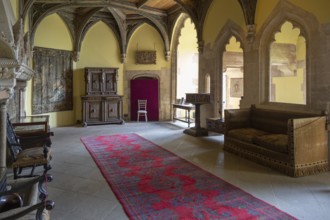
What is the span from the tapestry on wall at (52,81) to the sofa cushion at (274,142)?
680 cm

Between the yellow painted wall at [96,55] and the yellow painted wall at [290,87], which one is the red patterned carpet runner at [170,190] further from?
the yellow painted wall at [96,55]

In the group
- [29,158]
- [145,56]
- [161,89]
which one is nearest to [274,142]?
[29,158]

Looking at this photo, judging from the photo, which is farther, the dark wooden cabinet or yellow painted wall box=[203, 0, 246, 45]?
the dark wooden cabinet

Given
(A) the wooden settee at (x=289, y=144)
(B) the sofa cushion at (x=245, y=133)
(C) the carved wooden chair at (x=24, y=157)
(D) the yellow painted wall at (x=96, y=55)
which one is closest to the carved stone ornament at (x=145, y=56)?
(D) the yellow painted wall at (x=96, y=55)

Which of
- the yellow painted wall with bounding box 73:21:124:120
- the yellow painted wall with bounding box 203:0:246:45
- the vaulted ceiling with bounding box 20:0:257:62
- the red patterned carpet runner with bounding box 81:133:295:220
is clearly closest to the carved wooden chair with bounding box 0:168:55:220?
the red patterned carpet runner with bounding box 81:133:295:220

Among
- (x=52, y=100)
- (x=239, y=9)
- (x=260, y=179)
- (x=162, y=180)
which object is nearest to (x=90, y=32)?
(x=52, y=100)

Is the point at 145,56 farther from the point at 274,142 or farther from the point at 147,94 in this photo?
the point at 274,142

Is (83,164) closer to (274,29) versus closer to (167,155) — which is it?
(167,155)

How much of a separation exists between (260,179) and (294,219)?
1152 mm

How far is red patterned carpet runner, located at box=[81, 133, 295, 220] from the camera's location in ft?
8.55

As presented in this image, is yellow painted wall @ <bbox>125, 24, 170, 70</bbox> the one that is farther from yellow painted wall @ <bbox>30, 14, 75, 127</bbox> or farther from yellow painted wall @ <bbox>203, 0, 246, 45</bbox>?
yellow painted wall @ <bbox>203, 0, 246, 45</bbox>

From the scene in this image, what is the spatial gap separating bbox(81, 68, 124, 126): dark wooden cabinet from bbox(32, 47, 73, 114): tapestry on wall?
69 centimetres

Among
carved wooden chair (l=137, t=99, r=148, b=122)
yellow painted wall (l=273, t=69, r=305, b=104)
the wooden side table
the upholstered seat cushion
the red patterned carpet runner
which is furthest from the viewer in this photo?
carved wooden chair (l=137, t=99, r=148, b=122)

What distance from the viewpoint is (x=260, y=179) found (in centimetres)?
360
